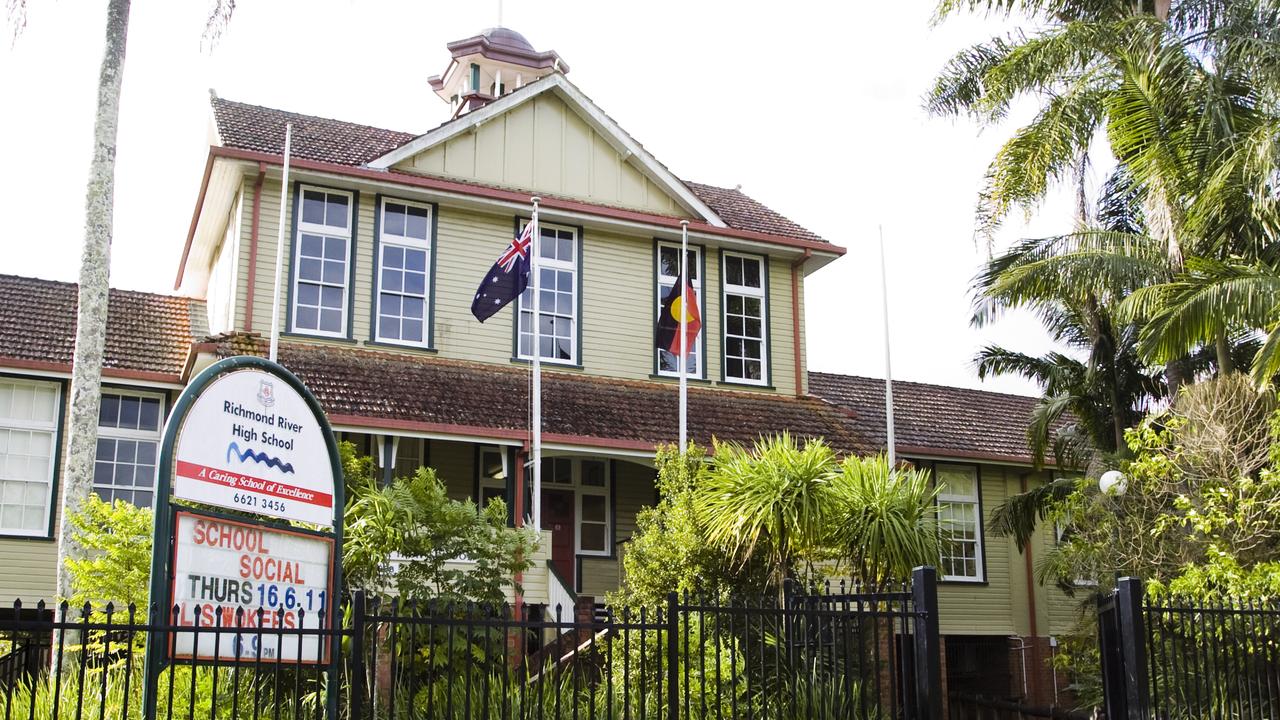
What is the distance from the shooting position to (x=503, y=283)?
60.2 feet

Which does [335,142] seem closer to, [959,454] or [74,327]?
[74,327]

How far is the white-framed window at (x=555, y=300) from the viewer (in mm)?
21281

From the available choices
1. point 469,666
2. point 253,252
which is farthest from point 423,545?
point 253,252

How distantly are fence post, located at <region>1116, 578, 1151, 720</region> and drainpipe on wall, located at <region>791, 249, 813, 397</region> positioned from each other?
45.8ft

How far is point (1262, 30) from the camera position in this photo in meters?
17.8

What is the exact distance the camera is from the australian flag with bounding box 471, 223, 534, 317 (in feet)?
60.1

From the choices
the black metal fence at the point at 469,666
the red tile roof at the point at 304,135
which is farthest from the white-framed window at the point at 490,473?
the black metal fence at the point at 469,666

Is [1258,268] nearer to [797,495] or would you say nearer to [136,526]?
[797,495]

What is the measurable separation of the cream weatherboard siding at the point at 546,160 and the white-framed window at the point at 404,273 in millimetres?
793

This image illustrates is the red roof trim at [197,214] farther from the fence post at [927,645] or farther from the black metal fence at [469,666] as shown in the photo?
the fence post at [927,645]

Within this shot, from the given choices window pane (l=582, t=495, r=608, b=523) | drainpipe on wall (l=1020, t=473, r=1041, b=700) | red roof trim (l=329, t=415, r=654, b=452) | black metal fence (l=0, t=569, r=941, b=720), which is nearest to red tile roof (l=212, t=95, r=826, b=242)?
red roof trim (l=329, t=415, r=654, b=452)

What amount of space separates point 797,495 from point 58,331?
11267 millimetres

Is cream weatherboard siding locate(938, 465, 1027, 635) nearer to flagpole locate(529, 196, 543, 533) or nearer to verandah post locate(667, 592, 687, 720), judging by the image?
flagpole locate(529, 196, 543, 533)

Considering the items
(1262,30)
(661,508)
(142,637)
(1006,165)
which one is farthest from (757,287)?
(142,637)
